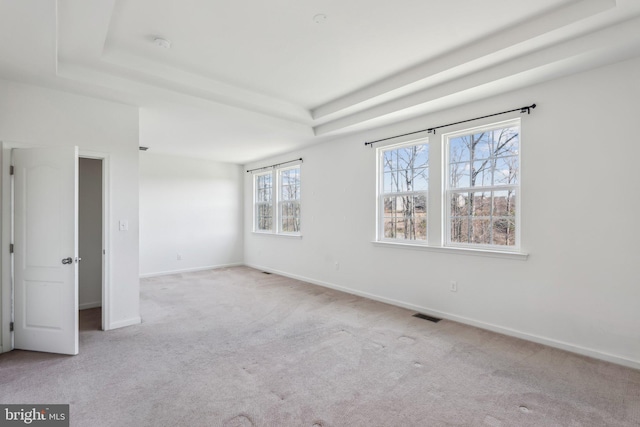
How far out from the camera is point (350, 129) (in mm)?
4684

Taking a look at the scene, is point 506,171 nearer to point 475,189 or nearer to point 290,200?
point 475,189

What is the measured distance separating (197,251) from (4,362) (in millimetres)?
4310

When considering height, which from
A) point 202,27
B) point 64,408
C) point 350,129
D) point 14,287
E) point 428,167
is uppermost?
point 202,27

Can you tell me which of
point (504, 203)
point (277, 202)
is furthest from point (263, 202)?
point (504, 203)

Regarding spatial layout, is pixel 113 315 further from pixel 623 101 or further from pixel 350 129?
pixel 623 101

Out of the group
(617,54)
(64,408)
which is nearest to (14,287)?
(64,408)

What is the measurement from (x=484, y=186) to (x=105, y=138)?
419cm

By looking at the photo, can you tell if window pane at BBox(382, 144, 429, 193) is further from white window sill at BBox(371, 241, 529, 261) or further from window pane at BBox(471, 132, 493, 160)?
white window sill at BBox(371, 241, 529, 261)

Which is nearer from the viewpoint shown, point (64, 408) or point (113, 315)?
point (64, 408)

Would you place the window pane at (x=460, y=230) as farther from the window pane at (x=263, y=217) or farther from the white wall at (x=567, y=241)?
the window pane at (x=263, y=217)

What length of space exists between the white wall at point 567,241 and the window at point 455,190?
6.6 inches

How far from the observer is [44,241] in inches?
115

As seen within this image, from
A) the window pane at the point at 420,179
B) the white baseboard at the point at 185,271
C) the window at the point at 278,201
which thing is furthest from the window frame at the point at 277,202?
the window pane at the point at 420,179

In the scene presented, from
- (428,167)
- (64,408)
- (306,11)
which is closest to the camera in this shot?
(64,408)
